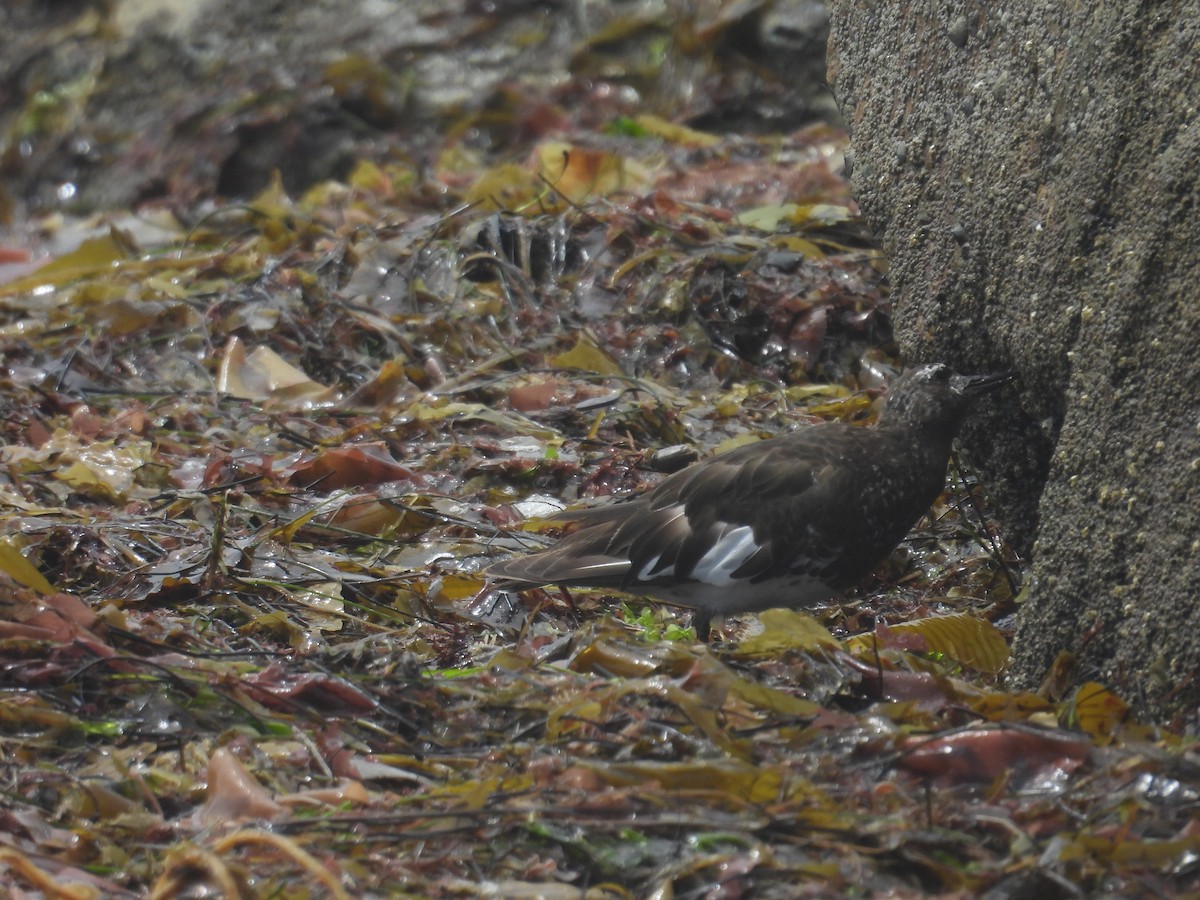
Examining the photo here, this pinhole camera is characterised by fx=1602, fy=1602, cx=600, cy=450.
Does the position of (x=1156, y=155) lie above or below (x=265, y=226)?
above

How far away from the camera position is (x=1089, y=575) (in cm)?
301

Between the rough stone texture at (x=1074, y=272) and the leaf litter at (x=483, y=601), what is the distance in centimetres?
22

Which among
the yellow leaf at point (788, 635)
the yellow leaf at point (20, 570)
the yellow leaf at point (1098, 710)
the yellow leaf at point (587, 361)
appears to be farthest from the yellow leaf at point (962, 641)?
the yellow leaf at point (587, 361)

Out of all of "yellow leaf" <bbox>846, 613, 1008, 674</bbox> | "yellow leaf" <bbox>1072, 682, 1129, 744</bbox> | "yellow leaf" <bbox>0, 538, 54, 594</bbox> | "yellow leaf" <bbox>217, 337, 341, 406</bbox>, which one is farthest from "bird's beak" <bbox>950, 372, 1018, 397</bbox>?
"yellow leaf" <bbox>217, 337, 341, 406</bbox>

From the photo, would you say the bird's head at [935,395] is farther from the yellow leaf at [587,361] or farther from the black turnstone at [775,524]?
the yellow leaf at [587,361]

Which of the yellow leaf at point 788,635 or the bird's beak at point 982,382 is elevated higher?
the bird's beak at point 982,382

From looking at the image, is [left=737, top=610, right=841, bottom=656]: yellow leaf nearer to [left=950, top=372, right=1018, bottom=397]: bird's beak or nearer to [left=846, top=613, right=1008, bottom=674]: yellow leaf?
[left=846, top=613, right=1008, bottom=674]: yellow leaf

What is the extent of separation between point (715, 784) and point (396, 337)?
3099 millimetres

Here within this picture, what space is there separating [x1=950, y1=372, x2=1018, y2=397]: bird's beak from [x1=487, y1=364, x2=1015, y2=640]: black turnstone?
0.28ft

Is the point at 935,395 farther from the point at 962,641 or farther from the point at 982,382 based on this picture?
the point at 962,641

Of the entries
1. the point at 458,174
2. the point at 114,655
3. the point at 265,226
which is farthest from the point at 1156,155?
the point at 458,174

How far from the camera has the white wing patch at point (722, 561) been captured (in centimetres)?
380

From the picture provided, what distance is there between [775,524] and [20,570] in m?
1.70

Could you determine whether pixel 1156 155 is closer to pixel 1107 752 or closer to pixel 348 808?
pixel 1107 752
